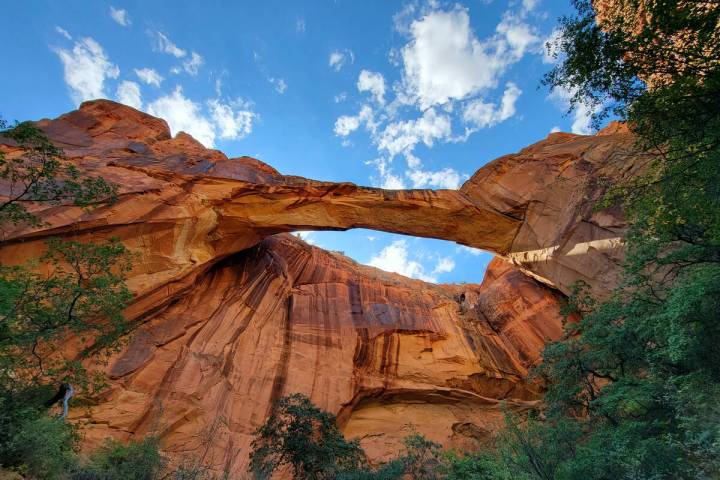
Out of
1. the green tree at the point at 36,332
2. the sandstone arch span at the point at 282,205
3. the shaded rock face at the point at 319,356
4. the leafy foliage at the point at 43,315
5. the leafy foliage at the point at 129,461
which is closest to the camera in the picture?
the green tree at the point at 36,332

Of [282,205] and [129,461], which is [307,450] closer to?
[129,461]

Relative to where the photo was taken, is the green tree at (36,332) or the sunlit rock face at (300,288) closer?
the green tree at (36,332)

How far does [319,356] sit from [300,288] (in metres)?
4.68

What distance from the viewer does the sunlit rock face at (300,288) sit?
1552cm

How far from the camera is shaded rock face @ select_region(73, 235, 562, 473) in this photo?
50.2ft

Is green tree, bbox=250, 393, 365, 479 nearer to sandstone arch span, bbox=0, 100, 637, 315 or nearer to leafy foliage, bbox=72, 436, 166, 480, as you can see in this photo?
leafy foliage, bbox=72, 436, 166, 480

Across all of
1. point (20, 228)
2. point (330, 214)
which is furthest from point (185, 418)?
point (330, 214)

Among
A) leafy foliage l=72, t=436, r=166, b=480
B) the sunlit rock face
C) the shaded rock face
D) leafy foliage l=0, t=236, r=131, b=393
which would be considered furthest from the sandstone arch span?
leafy foliage l=72, t=436, r=166, b=480

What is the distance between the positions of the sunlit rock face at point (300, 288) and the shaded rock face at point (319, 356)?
9cm

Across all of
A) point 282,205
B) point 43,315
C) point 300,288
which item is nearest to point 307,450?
point 43,315

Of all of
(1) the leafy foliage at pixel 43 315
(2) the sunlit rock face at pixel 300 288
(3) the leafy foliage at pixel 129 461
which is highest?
(2) the sunlit rock face at pixel 300 288

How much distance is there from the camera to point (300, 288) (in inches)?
896

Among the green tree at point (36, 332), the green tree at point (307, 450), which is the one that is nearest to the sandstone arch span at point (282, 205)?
the green tree at point (36, 332)

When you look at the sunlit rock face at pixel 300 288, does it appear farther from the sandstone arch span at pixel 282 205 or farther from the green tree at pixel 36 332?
the green tree at pixel 36 332
